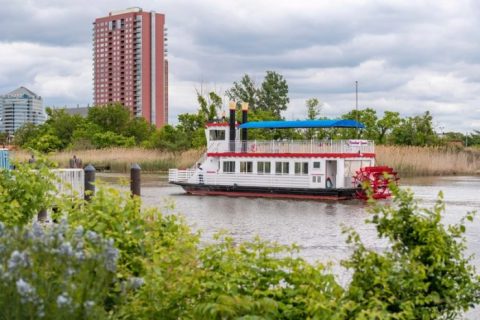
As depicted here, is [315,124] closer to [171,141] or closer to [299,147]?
[299,147]

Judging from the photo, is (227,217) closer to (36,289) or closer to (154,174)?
(36,289)

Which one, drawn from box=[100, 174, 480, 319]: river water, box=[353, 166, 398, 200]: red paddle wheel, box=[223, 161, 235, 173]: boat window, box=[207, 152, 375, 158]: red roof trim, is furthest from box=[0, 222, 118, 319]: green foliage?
box=[223, 161, 235, 173]: boat window

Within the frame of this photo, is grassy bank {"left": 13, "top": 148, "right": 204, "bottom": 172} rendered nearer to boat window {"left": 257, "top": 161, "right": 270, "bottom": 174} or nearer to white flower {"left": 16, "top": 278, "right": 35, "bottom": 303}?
boat window {"left": 257, "top": 161, "right": 270, "bottom": 174}

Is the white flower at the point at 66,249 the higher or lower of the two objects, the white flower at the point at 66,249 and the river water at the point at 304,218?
the higher

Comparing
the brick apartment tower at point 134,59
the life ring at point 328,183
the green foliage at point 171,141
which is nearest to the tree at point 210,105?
the green foliage at point 171,141

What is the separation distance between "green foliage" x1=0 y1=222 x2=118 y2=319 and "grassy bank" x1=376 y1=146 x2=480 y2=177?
44.0m

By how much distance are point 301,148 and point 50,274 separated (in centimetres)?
3033

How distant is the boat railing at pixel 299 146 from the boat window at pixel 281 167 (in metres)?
0.66

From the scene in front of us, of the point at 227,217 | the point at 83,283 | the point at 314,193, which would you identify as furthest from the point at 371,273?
the point at 314,193

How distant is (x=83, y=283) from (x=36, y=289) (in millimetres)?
299

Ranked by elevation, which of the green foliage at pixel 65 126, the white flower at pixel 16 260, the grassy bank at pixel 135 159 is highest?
the green foliage at pixel 65 126

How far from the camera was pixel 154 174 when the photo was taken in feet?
187

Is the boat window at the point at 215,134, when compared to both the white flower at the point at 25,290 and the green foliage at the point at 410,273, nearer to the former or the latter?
the green foliage at the point at 410,273

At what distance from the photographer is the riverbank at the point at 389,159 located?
49.4 metres
